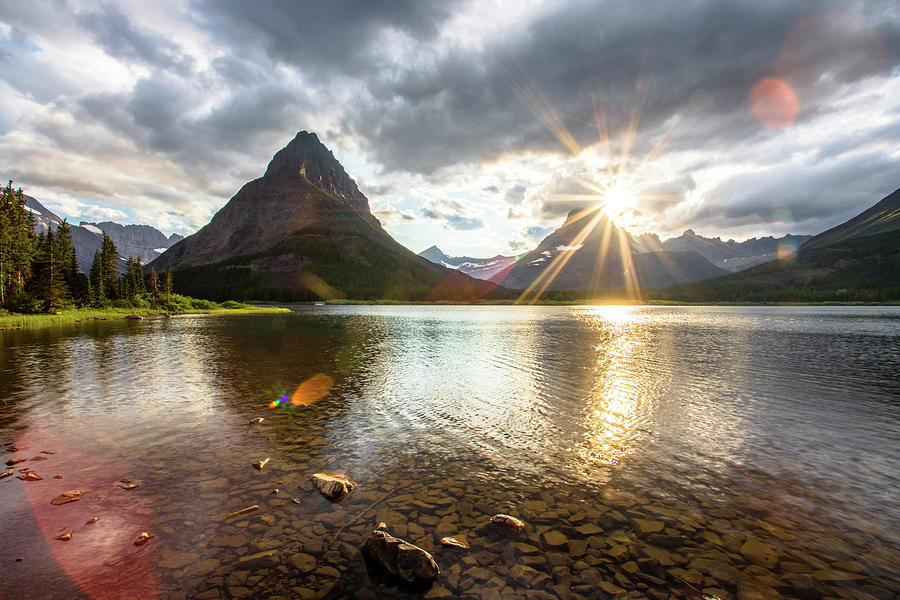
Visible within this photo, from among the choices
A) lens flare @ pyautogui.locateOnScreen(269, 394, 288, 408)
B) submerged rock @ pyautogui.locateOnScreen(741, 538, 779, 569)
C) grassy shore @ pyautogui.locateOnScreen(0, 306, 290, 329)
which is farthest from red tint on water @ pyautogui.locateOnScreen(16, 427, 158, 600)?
grassy shore @ pyautogui.locateOnScreen(0, 306, 290, 329)

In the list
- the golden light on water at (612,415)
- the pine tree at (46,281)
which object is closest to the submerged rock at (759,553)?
the golden light on water at (612,415)

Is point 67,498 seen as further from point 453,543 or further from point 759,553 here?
point 759,553

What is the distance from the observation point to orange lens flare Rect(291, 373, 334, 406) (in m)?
24.4

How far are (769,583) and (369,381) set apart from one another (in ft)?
83.1

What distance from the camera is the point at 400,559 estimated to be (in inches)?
341

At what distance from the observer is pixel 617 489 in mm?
12984

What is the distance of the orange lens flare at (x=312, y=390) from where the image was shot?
24438 mm

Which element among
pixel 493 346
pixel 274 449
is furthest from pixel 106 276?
pixel 274 449

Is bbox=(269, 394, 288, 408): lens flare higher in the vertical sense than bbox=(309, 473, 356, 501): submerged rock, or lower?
lower

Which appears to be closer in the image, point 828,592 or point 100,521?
point 828,592

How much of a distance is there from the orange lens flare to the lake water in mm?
275

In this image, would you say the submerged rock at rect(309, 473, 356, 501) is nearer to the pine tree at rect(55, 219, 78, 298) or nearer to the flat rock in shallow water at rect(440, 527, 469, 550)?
the flat rock in shallow water at rect(440, 527, 469, 550)

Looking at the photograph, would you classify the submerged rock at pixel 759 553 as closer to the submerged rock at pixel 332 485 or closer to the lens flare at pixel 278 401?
the submerged rock at pixel 332 485

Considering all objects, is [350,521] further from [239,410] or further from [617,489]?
[239,410]
